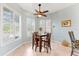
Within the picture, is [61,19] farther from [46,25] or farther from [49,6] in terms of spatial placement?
[49,6]

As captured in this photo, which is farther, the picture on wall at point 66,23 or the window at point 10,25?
the picture on wall at point 66,23

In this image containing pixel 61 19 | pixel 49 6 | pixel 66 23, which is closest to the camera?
pixel 61 19

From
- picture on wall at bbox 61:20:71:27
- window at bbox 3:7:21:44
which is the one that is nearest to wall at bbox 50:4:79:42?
picture on wall at bbox 61:20:71:27

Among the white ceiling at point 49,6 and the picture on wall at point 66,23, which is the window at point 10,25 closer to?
the white ceiling at point 49,6

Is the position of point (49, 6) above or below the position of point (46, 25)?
above

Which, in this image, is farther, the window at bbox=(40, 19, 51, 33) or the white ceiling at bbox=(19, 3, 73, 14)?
the window at bbox=(40, 19, 51, 33)

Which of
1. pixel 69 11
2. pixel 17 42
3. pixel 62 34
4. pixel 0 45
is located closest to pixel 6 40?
pixel 0 45

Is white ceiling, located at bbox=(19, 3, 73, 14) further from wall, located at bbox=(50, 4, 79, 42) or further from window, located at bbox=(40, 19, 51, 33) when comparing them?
window, located at bbox=(40, 19, 51, 33)

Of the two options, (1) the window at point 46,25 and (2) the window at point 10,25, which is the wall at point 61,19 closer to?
(1) the window at point 46,25

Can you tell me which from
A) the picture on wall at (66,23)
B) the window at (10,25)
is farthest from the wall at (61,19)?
the window at (10,25)

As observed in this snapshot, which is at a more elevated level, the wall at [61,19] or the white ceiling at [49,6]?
the white ceiling at [49,6]

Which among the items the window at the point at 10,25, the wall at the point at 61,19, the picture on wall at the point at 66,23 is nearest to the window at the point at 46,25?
the wall at the point at 61,19

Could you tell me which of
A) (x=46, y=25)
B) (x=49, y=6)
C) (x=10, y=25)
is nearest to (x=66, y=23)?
(x=46, y=25)

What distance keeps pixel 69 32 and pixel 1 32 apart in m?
1.93
